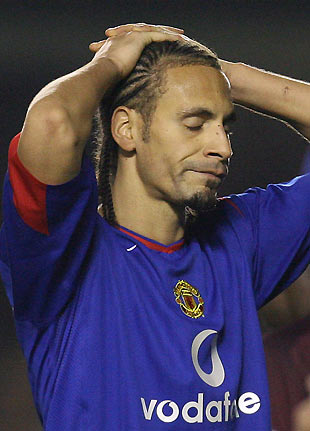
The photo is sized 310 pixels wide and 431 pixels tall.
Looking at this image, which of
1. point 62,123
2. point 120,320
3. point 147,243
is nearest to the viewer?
point 62,123

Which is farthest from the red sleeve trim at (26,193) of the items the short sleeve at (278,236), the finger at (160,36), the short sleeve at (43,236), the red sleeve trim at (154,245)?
the short sleeve at (278,236)

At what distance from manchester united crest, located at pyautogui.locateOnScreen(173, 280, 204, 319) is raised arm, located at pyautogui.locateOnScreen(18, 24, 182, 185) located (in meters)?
0.30

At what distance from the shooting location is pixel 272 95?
1.65m

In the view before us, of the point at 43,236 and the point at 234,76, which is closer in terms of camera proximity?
the point at 43,236

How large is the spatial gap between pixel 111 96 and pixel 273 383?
37.7 inches

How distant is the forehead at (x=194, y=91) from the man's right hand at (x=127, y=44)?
0.06 metres

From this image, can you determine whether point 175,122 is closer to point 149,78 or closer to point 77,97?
point 149,78

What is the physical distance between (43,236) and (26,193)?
0.07 m

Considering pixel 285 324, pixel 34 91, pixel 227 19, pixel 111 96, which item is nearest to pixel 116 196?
pixel 111 96

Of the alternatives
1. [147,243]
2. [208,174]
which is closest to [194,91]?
[208,174]

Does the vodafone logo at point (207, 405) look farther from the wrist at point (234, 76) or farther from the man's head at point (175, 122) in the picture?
the wrist at point (234, 76)

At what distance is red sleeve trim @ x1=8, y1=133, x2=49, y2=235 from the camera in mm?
1274

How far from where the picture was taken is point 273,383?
2.20m

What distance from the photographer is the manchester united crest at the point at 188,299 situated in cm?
146
